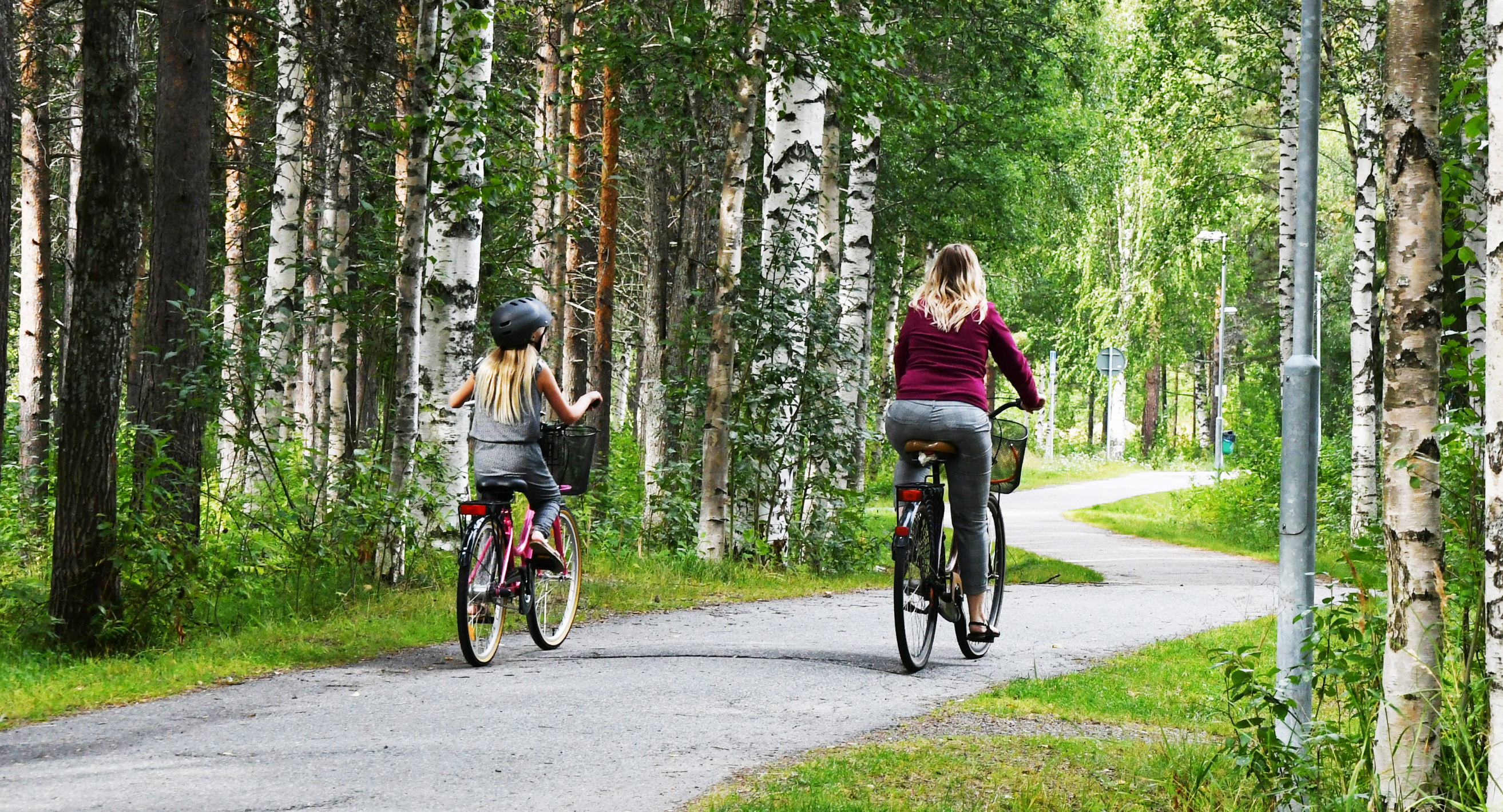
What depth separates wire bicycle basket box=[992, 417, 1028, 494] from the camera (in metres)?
7.56

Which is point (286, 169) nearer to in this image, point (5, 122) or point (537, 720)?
point (5, 122)

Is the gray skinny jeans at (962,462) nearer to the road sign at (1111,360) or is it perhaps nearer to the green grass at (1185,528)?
the green grass at (1185,528)

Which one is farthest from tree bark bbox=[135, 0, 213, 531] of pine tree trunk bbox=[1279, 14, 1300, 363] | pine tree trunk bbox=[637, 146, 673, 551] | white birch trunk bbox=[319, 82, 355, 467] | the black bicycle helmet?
pine tree trunk bbox=[1279, 14, 1300, 363]

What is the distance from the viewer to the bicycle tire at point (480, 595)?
23.2 feet

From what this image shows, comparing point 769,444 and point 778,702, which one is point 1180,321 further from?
point 778,702

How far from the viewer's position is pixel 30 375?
1955 cm

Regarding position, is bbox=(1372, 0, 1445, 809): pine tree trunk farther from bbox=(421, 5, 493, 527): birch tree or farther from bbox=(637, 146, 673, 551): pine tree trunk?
bbox=(637, 146, 673, 551): pine tree trunk

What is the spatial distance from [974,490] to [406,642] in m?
3.35

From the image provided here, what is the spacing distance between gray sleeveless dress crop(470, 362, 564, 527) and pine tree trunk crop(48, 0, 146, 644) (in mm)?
2019

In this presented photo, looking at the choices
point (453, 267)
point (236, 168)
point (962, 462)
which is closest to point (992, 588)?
point (962, 462)

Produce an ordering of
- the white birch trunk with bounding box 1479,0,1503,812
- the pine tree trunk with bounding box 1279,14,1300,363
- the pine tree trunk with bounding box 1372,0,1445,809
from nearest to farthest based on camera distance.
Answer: the white birch trunk with bounding box 1479,0,1503,812
the pine tree trunk with bounding box 1372,0,1445,809
the pine tree trunk with bounding box 1279,14,1300,363

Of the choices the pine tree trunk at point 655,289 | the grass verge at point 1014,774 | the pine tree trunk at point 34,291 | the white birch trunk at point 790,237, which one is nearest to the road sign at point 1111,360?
the pine tree trunk at point 655,289

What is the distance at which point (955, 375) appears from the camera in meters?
7.12

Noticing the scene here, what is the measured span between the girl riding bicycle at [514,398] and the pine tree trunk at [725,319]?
4795 millimetres
